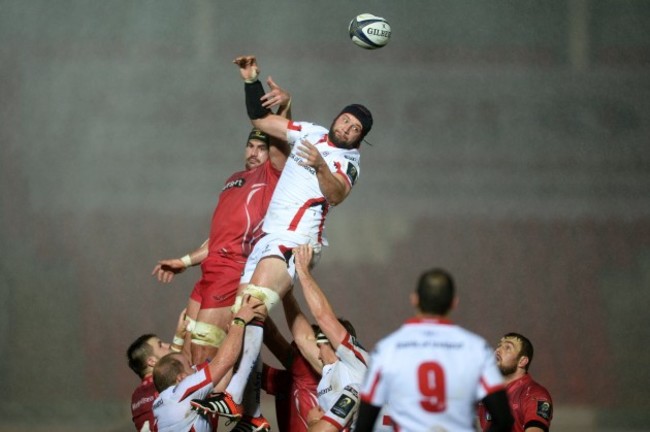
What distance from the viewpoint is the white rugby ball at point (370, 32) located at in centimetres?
691

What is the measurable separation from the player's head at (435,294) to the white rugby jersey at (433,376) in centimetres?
7

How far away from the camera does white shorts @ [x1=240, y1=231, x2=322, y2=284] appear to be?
6.47 meters

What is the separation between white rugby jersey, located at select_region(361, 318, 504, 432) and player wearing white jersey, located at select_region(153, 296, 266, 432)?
6.18 feet

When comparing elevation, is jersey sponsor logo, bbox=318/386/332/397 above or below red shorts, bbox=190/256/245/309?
below

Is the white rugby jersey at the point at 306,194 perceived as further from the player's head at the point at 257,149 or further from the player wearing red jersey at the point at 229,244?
the player's head at the point at 257,149

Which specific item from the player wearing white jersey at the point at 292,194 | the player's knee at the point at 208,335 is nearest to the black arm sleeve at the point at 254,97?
the player wearing white jersey at the point at 292,194

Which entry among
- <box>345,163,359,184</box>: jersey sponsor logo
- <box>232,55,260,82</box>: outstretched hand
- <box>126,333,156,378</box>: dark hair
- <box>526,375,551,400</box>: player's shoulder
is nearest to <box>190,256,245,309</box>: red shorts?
<box>126,333,156,378</box>: dark hair

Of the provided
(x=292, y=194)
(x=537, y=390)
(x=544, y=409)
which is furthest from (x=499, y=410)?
(x=292, y=194)

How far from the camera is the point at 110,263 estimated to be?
36.6ft

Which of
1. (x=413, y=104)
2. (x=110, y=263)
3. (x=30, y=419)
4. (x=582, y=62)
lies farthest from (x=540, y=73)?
(x=30, y=419)

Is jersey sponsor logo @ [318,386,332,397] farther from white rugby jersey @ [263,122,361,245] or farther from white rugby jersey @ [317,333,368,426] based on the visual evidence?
white rugby jersey @ [263,122,361,245]

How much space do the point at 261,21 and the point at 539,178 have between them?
3.58 meters

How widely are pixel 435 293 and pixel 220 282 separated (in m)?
3.13

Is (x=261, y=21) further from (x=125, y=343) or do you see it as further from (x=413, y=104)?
(x=125, y=343)
